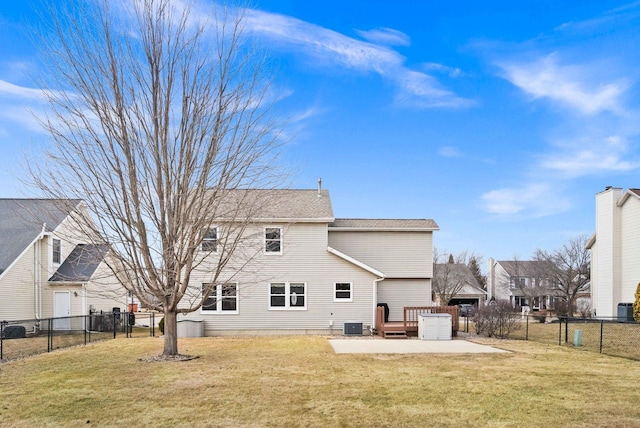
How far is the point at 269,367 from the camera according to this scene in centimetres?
1317

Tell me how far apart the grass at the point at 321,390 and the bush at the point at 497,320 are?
22.1ft

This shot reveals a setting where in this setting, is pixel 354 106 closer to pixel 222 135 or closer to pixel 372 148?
pixel 372 148

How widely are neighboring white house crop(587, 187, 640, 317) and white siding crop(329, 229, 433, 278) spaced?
13.8m

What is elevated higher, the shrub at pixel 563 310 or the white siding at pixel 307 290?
the white siding at pixel 307 290

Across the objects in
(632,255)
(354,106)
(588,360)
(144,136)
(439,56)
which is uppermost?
(439,56)

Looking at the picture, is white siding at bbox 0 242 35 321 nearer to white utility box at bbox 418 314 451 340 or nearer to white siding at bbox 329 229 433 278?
white siding at bbox 329 229 433 278

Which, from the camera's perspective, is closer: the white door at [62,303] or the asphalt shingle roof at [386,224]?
the asphalt shingle roof at [386,224]

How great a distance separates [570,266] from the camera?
49469mm

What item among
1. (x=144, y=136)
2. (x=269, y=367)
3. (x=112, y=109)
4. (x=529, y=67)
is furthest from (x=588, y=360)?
(x=112, y=109)

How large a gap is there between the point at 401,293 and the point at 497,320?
500 centimetres

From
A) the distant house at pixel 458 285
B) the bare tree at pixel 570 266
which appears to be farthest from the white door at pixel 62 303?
the bare tree at pixel 570 266

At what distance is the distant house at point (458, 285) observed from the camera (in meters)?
53.0

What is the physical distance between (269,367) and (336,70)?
437 inches

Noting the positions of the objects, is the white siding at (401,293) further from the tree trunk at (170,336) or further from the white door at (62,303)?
the white door at (62,303)
